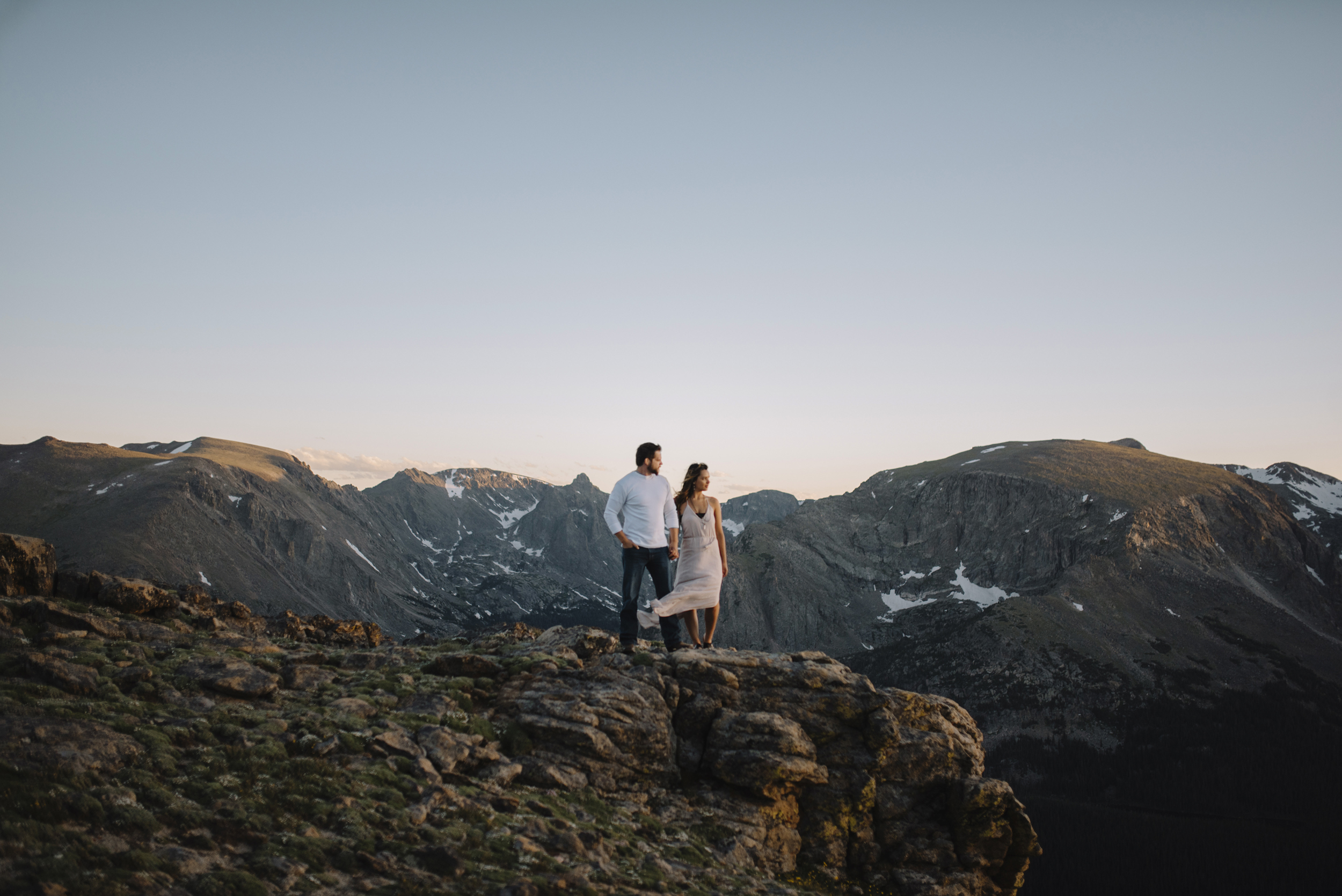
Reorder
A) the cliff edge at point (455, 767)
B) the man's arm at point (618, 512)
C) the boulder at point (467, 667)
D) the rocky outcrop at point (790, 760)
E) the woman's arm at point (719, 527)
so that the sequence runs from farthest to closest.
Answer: the woman's arm at point (719, 527), the boulder at point (467, 667), the man's arm at point (618, 512), the rocky outcrop at point (790, 760), the cliff edge at point (455, 767)

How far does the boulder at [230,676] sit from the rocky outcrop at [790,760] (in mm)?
6302

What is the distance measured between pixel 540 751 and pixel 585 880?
595 cm

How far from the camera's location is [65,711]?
14766 millimetres

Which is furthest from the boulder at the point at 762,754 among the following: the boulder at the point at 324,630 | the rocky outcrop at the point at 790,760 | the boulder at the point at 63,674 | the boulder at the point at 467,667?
the boulder at the point at 324,630

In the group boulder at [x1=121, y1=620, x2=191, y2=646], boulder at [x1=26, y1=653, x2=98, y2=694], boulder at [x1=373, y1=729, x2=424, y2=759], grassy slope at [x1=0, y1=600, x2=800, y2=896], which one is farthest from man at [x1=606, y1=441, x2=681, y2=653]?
boulder at [x1=121, y1=620, x2=191, y2=646]

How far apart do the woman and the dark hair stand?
1.96 m

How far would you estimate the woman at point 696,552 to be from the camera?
23.4m

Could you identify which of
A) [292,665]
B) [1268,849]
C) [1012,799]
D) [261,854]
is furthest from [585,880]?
[1268,849]

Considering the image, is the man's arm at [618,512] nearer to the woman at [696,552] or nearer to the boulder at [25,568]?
the woman at [696,552]

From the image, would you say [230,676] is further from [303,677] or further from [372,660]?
[372,660]

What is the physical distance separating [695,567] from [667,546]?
7.71ft

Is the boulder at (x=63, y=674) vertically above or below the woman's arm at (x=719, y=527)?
below

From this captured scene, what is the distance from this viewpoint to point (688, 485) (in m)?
23.3

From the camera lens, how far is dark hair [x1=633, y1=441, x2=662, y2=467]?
70.7 ft
